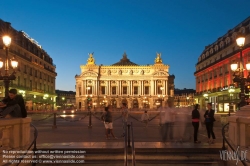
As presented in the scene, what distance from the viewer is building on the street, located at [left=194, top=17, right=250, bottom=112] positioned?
49.4 meters

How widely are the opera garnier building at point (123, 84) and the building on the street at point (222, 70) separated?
37492mm

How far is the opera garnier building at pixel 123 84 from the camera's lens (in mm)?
111938

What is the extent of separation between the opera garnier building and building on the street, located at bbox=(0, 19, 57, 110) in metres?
26.8

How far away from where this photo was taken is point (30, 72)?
212 ft

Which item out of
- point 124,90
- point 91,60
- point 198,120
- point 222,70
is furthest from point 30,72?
point 198,120

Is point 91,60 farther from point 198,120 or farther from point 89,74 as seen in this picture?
point 198,120

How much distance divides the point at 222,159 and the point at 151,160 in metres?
2.39

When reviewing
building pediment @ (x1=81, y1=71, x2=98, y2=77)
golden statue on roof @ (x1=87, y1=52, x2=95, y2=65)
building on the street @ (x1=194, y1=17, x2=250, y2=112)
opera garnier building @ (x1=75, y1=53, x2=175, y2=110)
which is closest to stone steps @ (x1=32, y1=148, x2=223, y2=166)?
building on the street @ (x1=194, y1=17, x2=250, y2=112)

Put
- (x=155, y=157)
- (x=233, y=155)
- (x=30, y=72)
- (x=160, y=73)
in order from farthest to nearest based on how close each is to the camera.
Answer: (x=160, y=73)
(x=30, y=72)
(x=155, y=157)
(x=233, y=155)

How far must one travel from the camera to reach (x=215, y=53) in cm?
6456

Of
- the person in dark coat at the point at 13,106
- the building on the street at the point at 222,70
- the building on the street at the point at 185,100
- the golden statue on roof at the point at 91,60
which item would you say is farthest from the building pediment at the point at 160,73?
the person in dark coat at the point at 13,106

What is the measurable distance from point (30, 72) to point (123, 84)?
54254 millimetres

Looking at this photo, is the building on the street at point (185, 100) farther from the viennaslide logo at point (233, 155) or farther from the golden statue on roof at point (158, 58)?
the viennaslide logo at point (233, 155)

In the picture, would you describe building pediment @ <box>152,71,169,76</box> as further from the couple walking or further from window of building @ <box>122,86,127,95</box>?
the couple walking
